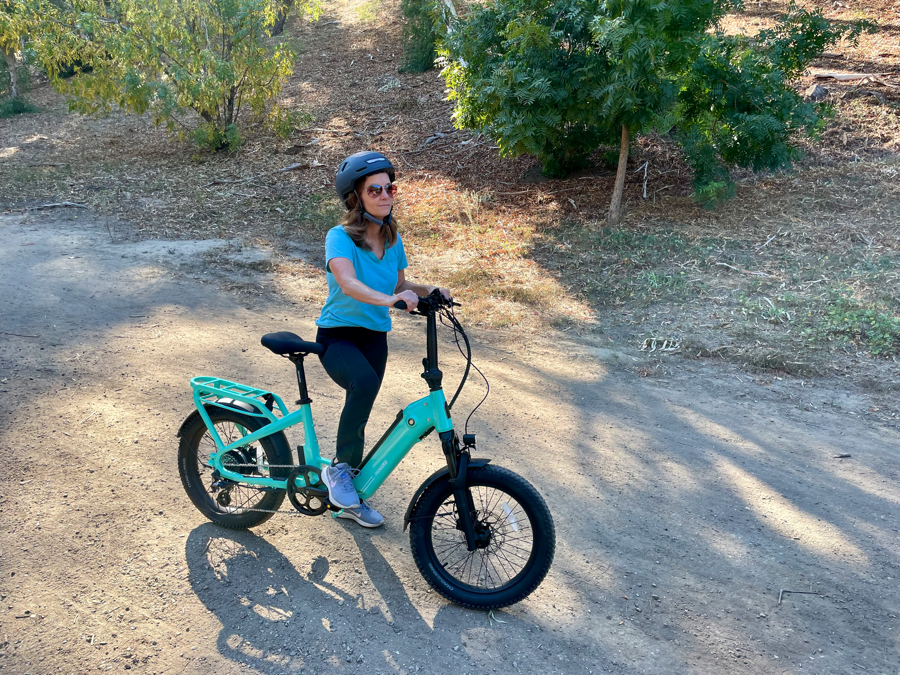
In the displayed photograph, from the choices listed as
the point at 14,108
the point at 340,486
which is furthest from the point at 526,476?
the point at 14,108

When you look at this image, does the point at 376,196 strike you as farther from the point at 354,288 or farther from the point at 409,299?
the point at 409,299

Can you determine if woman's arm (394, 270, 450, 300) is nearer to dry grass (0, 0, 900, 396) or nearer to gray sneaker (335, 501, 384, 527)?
gray sneaker (335, 501, 384, 527)

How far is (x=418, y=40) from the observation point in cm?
1712

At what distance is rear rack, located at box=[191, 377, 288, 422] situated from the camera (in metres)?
3.51

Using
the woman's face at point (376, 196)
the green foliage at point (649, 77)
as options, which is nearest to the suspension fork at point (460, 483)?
the woman's face at point (376, 196)

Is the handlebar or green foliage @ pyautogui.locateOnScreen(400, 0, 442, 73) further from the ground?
green foliage @ pyautogui.locateOnScreen(400, 0, 442, 73)

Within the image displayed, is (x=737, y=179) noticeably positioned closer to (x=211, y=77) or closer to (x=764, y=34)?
(x=764, y=34)

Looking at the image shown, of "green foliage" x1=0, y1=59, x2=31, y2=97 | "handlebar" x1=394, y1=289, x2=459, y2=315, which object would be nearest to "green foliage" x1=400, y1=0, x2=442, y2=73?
"green foliage" x1=0, y1=59, x2=31, y2=97

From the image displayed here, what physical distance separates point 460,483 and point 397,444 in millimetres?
393

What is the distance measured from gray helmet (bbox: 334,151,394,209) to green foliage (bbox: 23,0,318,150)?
34.3 feet

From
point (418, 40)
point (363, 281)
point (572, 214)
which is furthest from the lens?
point (418, 40)

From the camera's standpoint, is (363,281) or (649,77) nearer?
(363,281)

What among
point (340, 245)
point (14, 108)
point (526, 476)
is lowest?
point (526, 476)

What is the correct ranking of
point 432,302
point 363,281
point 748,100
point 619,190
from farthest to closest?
point 619,190 < point 748,100 < point 363,281 < point 432,302
